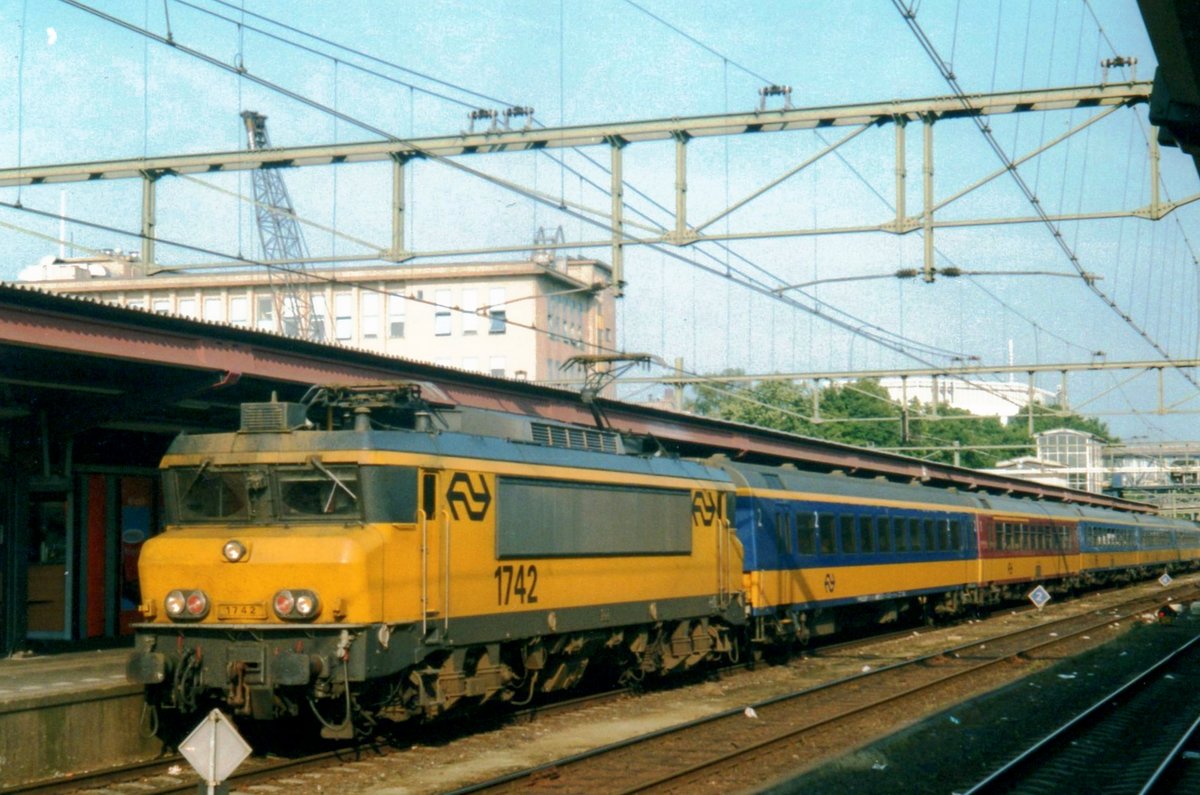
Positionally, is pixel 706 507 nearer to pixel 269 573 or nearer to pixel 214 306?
pixel 269 573

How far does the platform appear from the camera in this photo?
1286 cm

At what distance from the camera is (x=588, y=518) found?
1717 centimetres

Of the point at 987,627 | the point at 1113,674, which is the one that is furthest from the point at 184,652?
the point at 987,627

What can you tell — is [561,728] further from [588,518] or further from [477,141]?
[477,141]

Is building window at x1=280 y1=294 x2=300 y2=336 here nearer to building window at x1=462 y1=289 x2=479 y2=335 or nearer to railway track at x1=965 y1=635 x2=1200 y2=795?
building window at x1=462 y1=289 x2=479 y2=335

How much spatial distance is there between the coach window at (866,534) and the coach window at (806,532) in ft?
8.20

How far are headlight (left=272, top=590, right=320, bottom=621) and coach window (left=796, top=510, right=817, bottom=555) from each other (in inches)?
504

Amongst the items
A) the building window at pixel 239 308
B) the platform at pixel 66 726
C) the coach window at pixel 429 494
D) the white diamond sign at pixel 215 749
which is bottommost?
the platform at pixel 66 726

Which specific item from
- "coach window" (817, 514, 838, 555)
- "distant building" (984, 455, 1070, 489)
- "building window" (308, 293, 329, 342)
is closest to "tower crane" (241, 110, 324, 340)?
"building window" (308, 293, 329, 342)

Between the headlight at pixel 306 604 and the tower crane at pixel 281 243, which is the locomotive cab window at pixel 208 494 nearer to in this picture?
the headlight at pixel 306 604

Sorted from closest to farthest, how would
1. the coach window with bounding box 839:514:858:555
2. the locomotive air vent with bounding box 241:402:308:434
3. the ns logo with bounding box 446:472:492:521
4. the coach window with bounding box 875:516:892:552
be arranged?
the locomotive air vent with bounding box 241:402:308:434, the ns logo with bounding box 446:472:492:521, the coach window with bounding box 839:514:858:555, the coach window with bounding box 875:516:892:552

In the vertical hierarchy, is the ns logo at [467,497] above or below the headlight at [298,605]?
above

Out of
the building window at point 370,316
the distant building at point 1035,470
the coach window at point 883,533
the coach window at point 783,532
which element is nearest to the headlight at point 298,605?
the coach window at point 783,532

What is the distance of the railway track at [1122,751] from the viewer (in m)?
13.8
